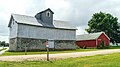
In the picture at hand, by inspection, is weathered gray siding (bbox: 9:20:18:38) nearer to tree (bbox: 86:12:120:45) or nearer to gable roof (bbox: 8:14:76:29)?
gable roof (bbox: 8:14:76:29)

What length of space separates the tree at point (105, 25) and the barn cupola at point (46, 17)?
3153 cm

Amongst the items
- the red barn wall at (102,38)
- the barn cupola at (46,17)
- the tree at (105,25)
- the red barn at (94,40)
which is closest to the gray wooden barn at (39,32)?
the barn cupola at (46,17)

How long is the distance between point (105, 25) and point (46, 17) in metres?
33.0

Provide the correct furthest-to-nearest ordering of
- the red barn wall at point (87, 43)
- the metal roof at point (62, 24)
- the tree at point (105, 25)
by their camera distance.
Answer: the tree at point (105, 25) < the red barn wall at point (87, 43) < the metal roof at point (62, 24)

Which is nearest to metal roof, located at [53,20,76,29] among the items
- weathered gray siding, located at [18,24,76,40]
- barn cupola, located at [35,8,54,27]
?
weathered gray siding, located at [18,24,76,40]

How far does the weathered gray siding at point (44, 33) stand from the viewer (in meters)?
46.4

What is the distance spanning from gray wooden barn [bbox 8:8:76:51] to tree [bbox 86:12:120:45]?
2604 cm

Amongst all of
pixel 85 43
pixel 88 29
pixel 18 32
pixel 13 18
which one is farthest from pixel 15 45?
pixel 88 29

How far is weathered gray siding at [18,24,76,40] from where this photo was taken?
1826 inches

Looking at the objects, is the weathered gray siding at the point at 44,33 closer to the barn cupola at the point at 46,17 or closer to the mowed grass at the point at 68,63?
the barn cupola at the point at 46,17

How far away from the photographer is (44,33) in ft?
163

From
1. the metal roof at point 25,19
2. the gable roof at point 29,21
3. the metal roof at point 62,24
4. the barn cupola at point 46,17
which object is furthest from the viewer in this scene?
the metal roof at point 62,24

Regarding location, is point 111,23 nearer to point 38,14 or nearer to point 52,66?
point 38,14

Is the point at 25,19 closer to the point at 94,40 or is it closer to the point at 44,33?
the point at 44,33
